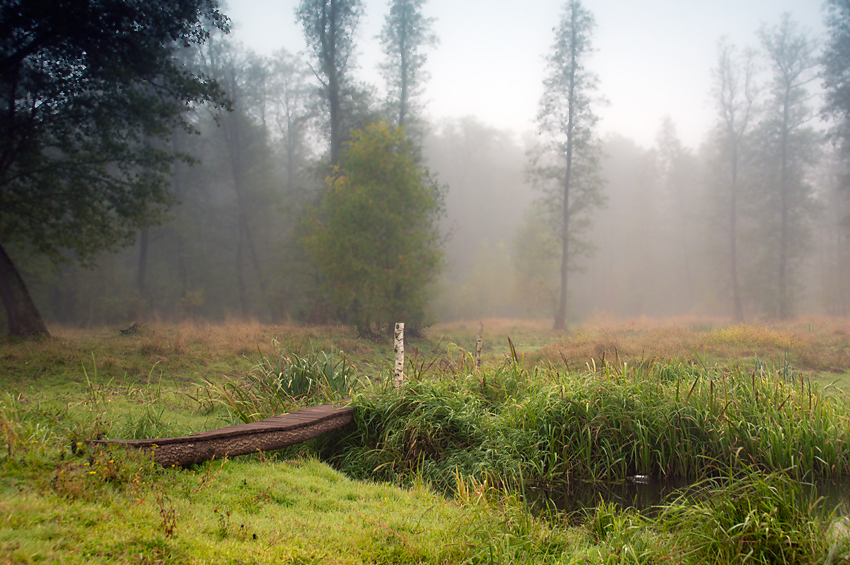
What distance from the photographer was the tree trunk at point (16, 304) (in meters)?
10.7

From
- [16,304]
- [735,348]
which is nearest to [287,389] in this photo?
[16,304]

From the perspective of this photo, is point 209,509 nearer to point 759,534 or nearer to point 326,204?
point 759,534

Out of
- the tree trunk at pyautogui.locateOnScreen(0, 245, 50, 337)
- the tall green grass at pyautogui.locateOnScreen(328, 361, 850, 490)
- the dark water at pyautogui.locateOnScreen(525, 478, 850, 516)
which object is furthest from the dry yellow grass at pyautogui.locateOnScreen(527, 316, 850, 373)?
the tree trunk at pyautogui.locateOnScreen(0, 245, 50, 337)

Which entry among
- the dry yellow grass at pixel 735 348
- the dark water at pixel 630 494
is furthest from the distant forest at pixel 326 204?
the dark water at pixel 630 494

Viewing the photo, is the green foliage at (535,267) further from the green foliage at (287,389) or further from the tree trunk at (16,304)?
the tree trunk at (16,304)

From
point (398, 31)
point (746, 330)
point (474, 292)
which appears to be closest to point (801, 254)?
point (746, 330)

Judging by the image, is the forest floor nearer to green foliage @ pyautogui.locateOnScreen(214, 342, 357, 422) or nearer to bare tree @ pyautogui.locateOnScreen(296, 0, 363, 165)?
green foliage @ pyautogui.locateOnScreen(214, 342, 357, 422)

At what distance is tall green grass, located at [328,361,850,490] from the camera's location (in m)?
5.62

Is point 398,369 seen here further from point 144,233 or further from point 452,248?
point 452,248

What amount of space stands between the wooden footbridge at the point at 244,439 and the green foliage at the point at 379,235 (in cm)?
1070

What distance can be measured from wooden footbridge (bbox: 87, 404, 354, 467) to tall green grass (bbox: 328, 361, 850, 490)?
0.54 metres

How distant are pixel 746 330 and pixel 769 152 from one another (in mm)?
16571

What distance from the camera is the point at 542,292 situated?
3369 cm

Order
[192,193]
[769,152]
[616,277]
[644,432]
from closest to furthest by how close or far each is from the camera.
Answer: [644,432] < [769,152] < [192,193] < [616,277]
